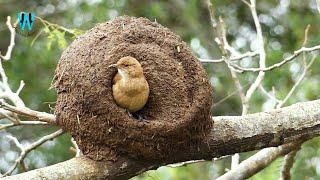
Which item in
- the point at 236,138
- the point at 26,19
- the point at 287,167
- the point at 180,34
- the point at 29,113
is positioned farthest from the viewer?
the point at 180,34

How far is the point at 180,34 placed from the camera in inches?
284

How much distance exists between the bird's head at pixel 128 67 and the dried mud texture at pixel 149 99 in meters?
0.04

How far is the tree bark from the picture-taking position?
2.73 metres

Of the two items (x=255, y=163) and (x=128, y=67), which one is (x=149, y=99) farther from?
(x=255, y=163)

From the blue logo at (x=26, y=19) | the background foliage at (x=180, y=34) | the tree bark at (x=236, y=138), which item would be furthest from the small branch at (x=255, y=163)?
the background foliage at (x=180, y=34)

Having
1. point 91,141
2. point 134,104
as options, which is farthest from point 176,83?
point 91,141

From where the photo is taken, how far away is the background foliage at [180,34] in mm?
6664

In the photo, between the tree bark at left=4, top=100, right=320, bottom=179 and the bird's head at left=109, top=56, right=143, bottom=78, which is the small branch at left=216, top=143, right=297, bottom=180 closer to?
the tree bark at left=4, top=100, right=320, bottom=179

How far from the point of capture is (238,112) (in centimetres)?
751

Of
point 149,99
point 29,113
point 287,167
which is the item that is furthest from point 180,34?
point 29,113

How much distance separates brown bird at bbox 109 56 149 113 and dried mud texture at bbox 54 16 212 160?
0.12ft

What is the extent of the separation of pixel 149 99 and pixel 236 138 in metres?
0.39

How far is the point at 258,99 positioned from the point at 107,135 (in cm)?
359

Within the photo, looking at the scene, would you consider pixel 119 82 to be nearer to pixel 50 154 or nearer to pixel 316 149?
pixel 316 149
